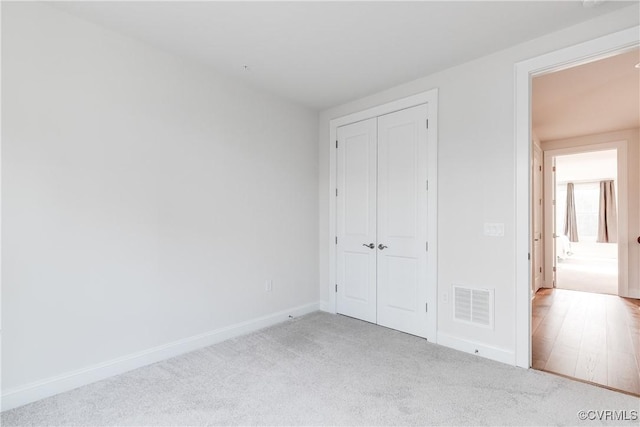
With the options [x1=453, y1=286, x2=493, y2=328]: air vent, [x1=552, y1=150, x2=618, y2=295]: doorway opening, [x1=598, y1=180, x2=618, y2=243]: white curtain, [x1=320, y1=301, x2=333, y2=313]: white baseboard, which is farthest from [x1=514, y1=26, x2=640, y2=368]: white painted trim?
[x1=598, y1=180, x2=618, y2=243]: white curtain

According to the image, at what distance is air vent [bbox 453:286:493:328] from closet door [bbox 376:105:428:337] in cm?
33

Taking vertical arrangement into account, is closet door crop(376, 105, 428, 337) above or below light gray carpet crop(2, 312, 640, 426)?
above

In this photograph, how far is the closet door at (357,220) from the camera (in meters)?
3.71

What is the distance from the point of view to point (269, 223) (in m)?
3.64

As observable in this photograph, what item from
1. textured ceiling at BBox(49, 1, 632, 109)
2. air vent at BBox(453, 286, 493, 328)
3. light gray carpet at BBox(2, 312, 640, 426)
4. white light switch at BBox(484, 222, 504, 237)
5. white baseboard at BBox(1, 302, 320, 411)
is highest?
textured ceiling at BBox(49, 1, 632, 109)

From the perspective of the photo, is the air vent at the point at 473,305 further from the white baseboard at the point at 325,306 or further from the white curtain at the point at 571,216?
the white curtain at the point at 571,216

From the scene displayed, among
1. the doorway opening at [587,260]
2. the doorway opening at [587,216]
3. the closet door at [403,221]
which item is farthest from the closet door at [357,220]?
the doorway opening at [587,216]

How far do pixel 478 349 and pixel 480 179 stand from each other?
1.50 metres

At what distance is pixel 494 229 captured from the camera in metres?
2.75

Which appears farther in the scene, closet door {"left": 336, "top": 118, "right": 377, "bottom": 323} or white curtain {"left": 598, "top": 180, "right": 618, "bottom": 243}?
white curtain {"left": 598, "top": 180, "right": 618, "bottom": 243}

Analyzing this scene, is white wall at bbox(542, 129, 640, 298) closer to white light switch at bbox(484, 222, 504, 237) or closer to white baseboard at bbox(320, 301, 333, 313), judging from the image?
white light switch at bbox(484, 222, 504, 237)

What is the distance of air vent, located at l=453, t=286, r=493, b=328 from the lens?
278 centimetres

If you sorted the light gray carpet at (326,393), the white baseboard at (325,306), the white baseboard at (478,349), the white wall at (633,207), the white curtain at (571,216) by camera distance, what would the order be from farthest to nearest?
the white curtain at (571,216) → the white wall at (633,207) → the white baseboard at (325,306) → the white baseboard at (478,349) → the light gray carpet at (326,393)

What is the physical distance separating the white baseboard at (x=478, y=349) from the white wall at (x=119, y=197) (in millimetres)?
1827
